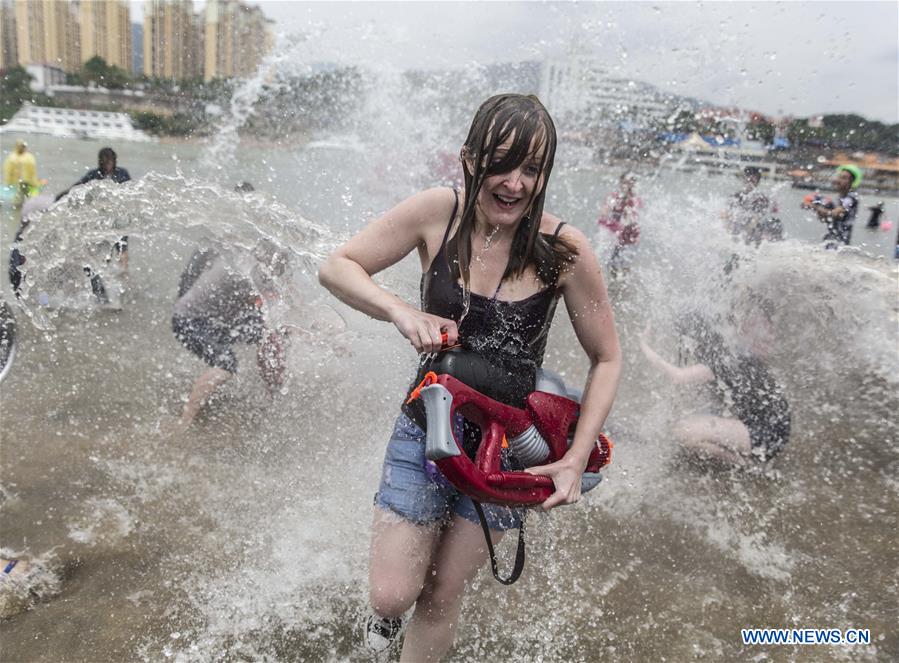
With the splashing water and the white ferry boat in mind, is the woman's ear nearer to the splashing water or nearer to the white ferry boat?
the splashing water

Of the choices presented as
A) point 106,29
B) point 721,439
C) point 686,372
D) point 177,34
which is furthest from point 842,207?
point 106,29

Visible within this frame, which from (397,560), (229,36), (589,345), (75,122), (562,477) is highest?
(229,36)

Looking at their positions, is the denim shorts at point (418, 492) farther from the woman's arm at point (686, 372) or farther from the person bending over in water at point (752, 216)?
the person bending over in water at point (752, 216)

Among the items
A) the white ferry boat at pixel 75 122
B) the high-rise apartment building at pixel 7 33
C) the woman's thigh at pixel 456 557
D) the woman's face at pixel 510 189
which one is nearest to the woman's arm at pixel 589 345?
the woman's face at pixel 510 189

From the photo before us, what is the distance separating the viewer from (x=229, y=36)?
23.8m

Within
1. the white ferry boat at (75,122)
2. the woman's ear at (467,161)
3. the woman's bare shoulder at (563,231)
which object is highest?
the woman's ear at (467,161)

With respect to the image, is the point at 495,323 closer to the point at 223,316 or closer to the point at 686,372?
the point at 223,316

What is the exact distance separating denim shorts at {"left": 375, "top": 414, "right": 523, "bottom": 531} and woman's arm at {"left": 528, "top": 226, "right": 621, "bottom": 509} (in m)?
0.24

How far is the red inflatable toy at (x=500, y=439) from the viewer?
171cm

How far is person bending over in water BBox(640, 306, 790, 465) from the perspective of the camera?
13.1 feet

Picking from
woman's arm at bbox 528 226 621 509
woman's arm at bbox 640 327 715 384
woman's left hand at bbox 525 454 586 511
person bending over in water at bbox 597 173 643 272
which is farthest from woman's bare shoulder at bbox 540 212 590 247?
person bending over in water at bbox 597 173 643 272

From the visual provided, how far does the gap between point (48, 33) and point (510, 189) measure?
50.8m

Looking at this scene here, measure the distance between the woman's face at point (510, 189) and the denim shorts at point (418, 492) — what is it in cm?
68

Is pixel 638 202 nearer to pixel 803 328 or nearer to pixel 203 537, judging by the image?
pixel 803 328
